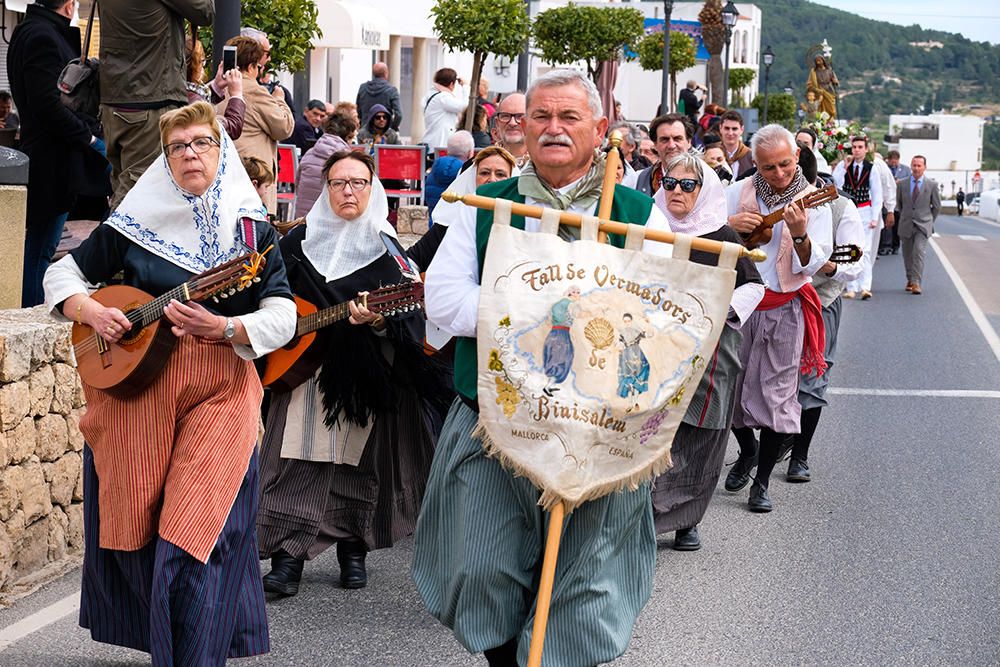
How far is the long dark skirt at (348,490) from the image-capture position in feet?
20.4

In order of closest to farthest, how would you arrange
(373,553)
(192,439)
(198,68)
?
(192,439) < (373,553) < (198,68)

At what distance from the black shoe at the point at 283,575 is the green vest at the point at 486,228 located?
2191 millimetres

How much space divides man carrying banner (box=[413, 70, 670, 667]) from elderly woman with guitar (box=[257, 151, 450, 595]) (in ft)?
6.29

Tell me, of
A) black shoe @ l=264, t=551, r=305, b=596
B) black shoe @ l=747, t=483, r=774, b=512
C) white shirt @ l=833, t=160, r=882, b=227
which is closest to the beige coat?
black shoe @ l=747, t=483, r=774, b=512

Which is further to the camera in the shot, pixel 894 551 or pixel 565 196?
pixel 894 551

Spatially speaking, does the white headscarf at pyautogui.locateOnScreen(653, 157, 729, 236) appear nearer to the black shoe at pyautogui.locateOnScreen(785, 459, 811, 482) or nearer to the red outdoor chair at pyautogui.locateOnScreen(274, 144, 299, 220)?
the black shoe at pyautogui.locateOnScreen(785, 459, 811, 482)

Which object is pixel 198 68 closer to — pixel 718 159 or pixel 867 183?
pixel 718 159

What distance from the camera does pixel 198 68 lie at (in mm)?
10289

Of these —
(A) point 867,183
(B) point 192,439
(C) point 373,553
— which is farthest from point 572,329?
(A) point 867,183

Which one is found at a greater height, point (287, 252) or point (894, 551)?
point (287, 252)

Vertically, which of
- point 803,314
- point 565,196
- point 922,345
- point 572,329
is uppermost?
point 565,196

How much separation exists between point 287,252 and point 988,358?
366 inches

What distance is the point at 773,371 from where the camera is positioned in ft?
26.9

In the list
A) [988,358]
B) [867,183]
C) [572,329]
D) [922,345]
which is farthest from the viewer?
[867,183]
